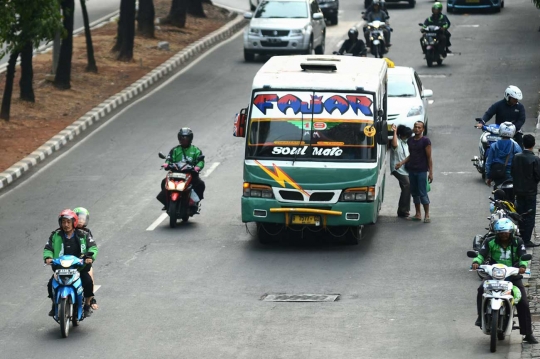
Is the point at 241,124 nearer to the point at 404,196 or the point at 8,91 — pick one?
the point at 404,196

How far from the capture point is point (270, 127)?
18.0 meters

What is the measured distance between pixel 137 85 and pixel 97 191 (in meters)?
10.2

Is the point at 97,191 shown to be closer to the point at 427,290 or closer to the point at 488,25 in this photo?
the point at 427,290

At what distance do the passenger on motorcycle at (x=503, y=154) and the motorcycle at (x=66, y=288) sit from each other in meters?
6.81

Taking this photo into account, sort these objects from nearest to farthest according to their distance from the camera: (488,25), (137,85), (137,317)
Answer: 1. (137,317)
2. (137,85)
3. (488,25)

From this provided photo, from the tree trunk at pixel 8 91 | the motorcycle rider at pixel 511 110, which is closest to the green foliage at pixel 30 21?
the tree trunk at pixel 8 91

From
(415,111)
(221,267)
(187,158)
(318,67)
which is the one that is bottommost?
(415,111)

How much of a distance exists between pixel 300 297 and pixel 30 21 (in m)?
13.0

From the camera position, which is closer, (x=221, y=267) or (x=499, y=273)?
(x=499, y=273)

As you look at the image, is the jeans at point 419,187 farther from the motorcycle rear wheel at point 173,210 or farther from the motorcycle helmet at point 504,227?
the motorcycle helmet at point 504,227

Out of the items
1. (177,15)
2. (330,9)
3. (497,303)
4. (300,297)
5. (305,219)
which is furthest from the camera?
(330,9)

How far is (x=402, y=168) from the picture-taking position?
20.2 metres

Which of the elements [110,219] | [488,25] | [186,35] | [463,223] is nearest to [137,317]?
[110,219]

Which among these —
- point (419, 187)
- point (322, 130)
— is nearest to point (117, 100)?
point (419, 187)
